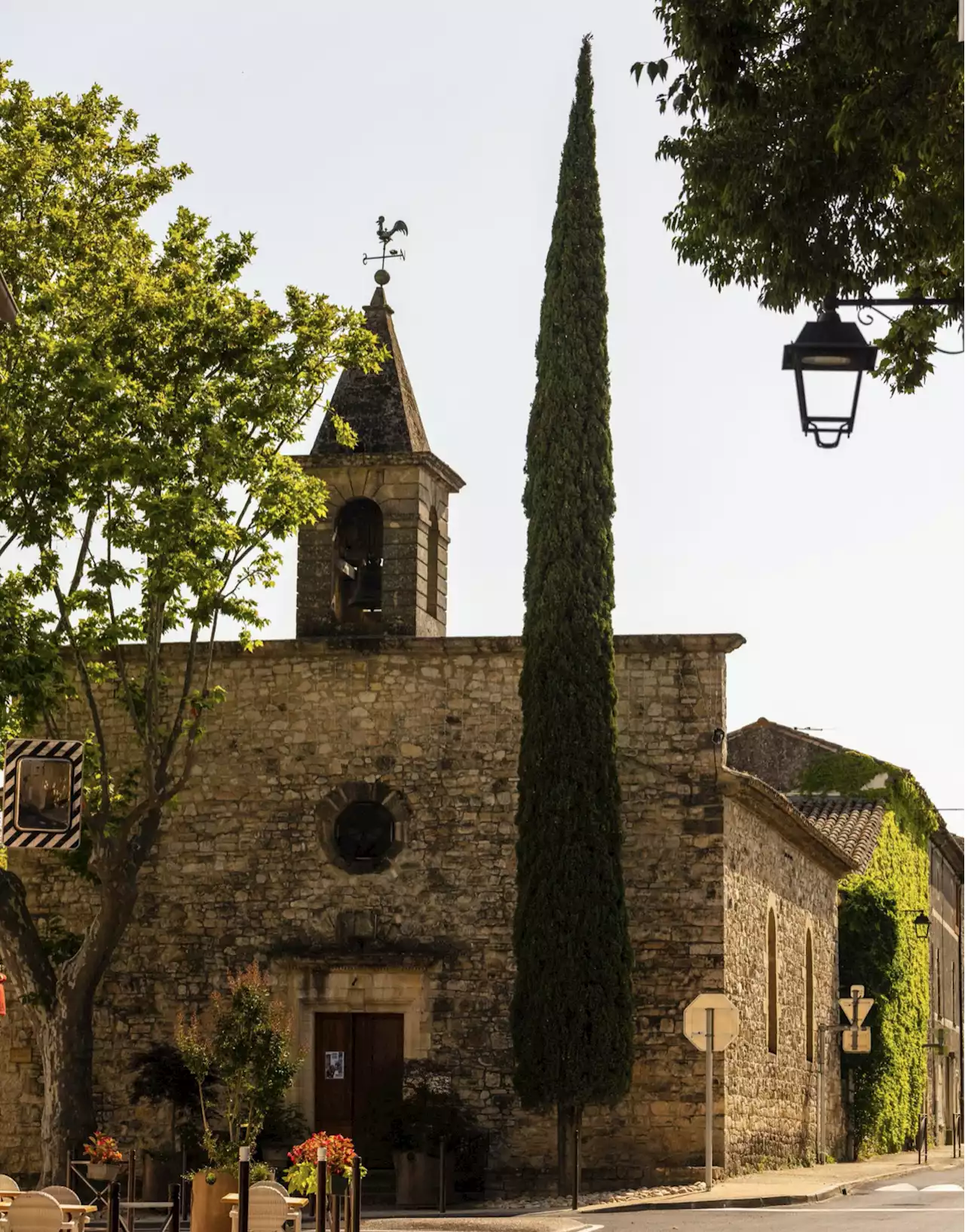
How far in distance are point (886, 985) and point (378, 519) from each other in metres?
16.1

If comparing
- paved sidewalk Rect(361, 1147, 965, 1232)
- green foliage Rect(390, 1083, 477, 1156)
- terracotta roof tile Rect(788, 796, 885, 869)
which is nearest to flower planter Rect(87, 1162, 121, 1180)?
paved sidewalk Rect(361, 1147, 965, 1232)

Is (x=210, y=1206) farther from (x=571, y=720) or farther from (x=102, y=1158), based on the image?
(x=571, y=720)

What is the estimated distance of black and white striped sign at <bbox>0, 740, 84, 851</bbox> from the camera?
1383 cm

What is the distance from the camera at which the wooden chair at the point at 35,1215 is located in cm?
1378

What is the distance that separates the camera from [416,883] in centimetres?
2512

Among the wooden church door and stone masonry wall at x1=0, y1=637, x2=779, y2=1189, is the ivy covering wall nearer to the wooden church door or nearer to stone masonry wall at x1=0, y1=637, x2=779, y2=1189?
stone masonry wall at x1=0, y1=637, x2=779, y2=1189

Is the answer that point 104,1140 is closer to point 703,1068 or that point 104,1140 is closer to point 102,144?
point 703,1068

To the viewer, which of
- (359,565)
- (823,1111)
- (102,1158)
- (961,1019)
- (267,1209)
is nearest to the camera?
(267,1209)

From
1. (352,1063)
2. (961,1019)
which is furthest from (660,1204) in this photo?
(961,1019)

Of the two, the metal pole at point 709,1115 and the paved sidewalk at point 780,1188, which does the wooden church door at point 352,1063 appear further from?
the paved sidewalk at point 780,1188

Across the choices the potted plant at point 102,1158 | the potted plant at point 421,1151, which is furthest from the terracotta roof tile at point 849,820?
the potted plant at point 102,1158

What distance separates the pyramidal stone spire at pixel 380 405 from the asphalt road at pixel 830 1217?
33.1 ft

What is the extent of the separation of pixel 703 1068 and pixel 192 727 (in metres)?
7.31

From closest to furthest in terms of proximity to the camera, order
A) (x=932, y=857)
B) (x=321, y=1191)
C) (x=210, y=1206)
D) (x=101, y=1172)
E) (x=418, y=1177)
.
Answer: (x=321, y=1191) < (x=210, y=1206) < (x=101, y=1172) < (x=418, y=1177) < (x=932, y=857)
